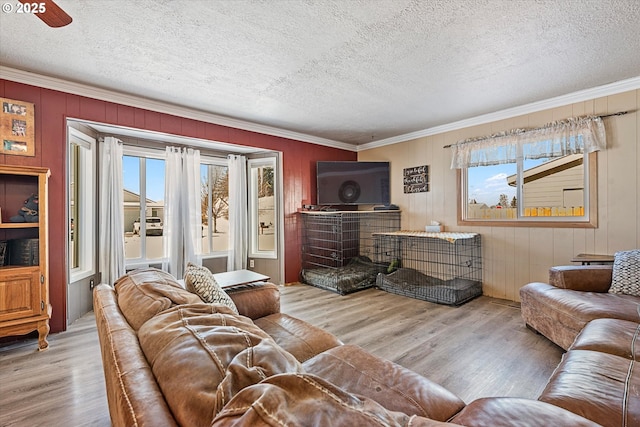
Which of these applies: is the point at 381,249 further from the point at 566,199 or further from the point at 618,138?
the point at 618,138

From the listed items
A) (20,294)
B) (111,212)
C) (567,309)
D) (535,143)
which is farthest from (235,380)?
(535,143)

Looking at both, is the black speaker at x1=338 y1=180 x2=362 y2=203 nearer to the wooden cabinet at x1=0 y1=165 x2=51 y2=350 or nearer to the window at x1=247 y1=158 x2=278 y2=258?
the window at x1=247 y1=158 x2=278 y2=258

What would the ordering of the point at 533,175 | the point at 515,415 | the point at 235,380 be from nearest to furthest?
the point at 235,380, the point at 515,415, the point at 533,175

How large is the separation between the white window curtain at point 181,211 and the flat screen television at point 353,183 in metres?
2.02

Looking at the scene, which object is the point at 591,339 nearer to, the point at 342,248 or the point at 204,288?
the point at 204,288

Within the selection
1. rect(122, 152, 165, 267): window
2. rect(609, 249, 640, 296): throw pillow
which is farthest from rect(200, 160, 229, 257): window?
rect(609, 249, 640, 296): throw pillow

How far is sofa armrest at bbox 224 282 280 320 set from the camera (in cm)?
210

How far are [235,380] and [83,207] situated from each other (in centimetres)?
385

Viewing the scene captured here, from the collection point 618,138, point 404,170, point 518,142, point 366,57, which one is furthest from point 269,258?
point 618,138

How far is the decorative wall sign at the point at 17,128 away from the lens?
2631mm

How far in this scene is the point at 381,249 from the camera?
539 cm

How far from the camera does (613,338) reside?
171 centimetres

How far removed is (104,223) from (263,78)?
259 centimetres

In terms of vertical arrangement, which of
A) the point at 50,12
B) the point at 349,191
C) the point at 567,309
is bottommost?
the point at 567,309
